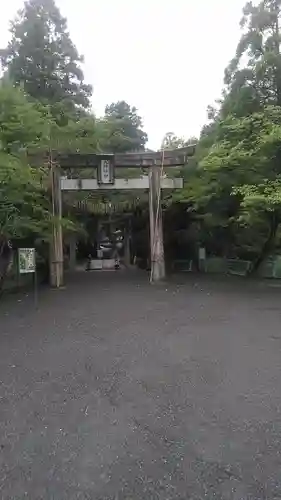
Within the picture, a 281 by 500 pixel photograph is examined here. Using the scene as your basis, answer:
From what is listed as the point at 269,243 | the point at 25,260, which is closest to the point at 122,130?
the point at 269,243

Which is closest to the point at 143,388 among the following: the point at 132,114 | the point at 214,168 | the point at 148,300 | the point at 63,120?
the point at 148,300

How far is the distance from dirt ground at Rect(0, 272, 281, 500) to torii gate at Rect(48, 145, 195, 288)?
24.0ft

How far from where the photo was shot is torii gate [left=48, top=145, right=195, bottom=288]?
15266 mm

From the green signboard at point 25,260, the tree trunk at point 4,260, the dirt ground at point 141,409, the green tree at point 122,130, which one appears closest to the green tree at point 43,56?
the green tree at point 122,130

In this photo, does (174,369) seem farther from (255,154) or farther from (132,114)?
(132,114)

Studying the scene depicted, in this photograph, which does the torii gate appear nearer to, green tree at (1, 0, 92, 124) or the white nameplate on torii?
the white nameplate on torii

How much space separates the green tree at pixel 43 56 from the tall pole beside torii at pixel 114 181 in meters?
10.3

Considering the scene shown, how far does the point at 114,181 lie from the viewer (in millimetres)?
15680

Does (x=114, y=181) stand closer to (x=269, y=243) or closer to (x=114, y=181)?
(x=114, y=181)

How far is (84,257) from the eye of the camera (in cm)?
3394

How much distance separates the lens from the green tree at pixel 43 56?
25.2 metres

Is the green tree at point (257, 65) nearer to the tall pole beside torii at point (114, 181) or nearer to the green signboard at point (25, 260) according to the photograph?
the tall pole beside torii at point (114, 181)

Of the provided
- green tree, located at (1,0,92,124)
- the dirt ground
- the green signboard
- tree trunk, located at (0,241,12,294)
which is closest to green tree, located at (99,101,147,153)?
green tree, located at (1,0,92,124)

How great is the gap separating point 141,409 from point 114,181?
1254 centimetres
